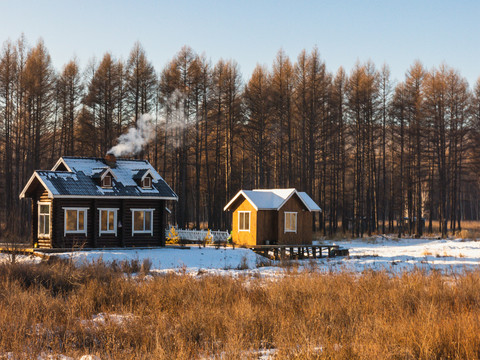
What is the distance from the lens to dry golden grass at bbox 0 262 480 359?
23.9 ft

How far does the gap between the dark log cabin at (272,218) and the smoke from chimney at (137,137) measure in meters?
10.2

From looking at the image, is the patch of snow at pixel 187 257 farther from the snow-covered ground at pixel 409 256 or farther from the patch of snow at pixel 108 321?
the patch of snow at pixel 108 321

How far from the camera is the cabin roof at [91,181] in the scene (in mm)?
27969

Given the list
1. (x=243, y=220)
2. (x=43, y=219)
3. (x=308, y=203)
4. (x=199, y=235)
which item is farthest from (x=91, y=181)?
(x=308, y=203)

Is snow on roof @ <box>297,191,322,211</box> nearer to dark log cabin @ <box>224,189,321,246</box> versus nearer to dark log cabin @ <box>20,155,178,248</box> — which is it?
dark log cabin @ <box>224,189,321,246</box>

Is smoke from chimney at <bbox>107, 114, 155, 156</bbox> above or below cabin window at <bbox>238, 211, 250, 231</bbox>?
above

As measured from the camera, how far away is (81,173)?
29812 millimetres

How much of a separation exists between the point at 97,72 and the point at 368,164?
1071 inches

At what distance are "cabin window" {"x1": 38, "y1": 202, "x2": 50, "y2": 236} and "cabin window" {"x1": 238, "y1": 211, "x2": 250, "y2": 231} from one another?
502 inches

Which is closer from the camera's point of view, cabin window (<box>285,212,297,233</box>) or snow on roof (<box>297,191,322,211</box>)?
cabin window (<box>285,212,297,233</box>)

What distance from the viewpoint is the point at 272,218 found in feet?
114

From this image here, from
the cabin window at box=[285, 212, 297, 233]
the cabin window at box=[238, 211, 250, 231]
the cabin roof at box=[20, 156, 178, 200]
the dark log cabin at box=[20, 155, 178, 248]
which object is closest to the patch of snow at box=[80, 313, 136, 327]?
the dark log cabin at box=[20, 155, 178, 248]

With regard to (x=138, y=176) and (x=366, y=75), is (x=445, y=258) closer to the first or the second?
(x=138, y=176)

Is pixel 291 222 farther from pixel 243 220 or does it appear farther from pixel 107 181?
pixel 107 181
